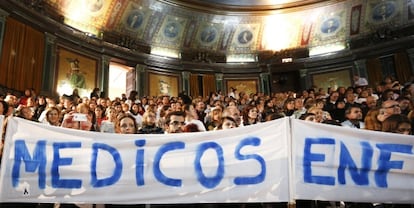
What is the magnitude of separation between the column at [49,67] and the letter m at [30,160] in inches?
458

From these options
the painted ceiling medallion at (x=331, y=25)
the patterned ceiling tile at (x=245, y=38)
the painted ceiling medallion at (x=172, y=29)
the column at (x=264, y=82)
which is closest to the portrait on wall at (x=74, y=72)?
the painted ceiling medallion at (x=172, y=29)

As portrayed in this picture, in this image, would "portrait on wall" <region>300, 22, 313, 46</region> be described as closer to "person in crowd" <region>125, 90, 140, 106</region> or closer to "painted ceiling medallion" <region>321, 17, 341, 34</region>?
"painted ceiling medallion" <region>321, 17, 341, 34</region>

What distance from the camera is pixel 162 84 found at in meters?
19.7

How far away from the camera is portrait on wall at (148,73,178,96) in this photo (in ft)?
63.2

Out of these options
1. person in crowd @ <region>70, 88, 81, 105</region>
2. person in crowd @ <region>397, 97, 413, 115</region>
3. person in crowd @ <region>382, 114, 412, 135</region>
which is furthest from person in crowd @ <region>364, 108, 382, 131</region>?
person in crowd @ <region>70, 88, 81, 105</region>

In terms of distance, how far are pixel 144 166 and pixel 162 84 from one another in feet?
53.5

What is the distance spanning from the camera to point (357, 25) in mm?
19719

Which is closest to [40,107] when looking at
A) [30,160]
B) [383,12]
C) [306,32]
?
[30,160]

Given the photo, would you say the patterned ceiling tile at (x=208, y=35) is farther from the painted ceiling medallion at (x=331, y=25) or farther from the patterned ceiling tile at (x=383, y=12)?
the patterned ceiling tile at (x=383, y=12)

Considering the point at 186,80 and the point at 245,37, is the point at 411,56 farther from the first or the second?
the point at 186,80

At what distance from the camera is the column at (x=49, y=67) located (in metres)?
14.5

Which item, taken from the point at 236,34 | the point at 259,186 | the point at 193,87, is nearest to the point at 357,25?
the point at 236,34

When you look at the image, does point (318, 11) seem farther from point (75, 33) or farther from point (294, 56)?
point (75, 33)

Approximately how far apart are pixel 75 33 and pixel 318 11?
1242 cm
